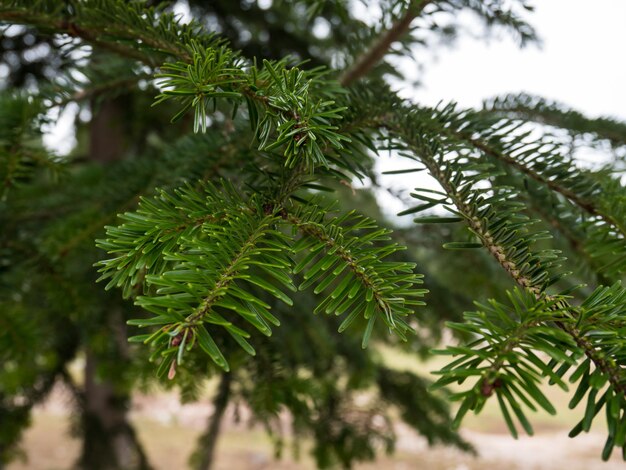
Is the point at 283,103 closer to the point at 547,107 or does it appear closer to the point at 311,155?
the point at 311,155

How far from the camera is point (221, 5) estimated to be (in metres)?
1.79

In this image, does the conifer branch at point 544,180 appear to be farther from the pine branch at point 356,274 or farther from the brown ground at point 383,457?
the brown ground at point 383,457

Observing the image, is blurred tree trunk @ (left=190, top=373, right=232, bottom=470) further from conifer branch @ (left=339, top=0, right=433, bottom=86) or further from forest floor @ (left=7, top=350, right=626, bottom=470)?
forest floor @ (left=7, top=350, right=626, bottom=470)

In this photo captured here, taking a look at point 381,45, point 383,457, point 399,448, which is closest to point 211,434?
point 381,45

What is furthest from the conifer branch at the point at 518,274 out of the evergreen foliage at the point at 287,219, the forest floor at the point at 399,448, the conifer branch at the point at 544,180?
the forest floor at the point at 399,448

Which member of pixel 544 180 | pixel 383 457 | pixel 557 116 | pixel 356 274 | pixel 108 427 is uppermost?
pixel 557 116

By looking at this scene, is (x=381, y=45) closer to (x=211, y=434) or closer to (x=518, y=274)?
(x=518, y=274)

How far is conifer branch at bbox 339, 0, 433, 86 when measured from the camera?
665 millimetres

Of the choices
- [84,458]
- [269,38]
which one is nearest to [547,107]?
[269,38]

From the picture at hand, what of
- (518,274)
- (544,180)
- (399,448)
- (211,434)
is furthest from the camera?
(399,448)

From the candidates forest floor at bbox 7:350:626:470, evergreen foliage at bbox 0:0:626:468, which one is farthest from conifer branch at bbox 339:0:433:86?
forest floor at bbox 7:350:626:470

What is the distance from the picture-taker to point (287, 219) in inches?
18.8

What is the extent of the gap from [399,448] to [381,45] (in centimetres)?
663

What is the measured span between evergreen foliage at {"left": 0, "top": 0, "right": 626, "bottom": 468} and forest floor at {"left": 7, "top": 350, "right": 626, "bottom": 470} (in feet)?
15.4
